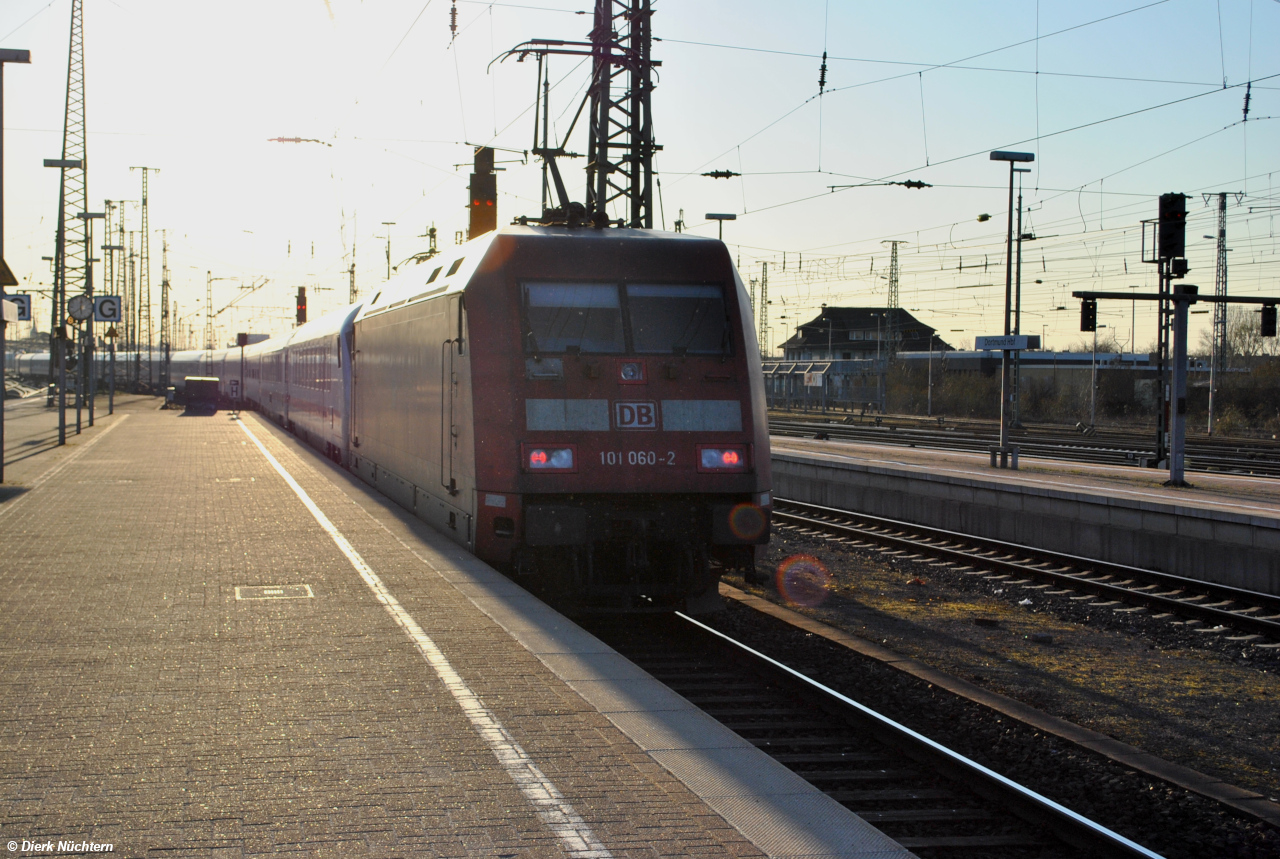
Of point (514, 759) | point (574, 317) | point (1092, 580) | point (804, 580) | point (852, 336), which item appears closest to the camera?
point (514, 759)

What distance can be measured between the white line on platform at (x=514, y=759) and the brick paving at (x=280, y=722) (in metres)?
0.05

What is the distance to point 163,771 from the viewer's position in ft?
15.5

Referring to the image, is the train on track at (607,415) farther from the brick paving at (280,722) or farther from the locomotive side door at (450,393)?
the brick paving at (280,722)

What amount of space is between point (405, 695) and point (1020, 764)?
132 inches

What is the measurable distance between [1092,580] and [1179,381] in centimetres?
714

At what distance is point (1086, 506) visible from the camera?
49.9ft

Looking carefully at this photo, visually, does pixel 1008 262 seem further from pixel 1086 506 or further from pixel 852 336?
pixel 852 336

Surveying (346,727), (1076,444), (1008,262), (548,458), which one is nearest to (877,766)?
(346,727)

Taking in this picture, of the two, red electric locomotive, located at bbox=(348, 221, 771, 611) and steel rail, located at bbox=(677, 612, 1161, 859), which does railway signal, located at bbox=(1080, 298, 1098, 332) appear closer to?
red electric locomotive, located at bbox=(348, 221, 771, 611)

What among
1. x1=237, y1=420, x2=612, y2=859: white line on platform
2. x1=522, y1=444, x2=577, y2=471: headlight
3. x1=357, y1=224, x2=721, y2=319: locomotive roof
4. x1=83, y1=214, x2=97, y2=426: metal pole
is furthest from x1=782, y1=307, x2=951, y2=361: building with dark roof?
x1=237, y1=420, x2=612, y2=859: white line on platform

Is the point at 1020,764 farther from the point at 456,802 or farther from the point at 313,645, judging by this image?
the point at 313,645
